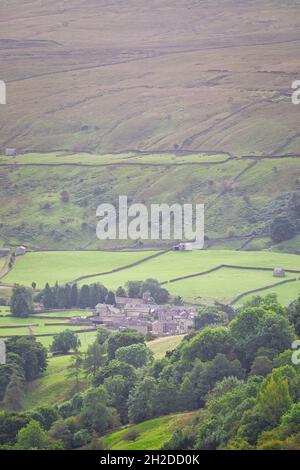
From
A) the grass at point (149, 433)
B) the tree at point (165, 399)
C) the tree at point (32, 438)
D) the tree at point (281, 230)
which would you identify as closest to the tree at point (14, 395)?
the grass at point (149, 433)

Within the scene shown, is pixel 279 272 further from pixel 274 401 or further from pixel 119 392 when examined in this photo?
pixel 274 401

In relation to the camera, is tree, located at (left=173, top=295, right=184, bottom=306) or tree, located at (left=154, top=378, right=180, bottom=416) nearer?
tree, located at (left=154, top=378, right=180, bottom=416)

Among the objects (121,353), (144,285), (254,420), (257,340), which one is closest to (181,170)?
(144,285)

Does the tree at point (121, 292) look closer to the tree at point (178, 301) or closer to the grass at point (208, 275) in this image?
the grass at point (208, 275)

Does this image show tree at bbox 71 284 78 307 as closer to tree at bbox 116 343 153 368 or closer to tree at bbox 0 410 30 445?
tree at bbox 116 343 153 368

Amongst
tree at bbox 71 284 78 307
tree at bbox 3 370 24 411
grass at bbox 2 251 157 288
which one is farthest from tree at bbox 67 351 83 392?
grass at bbox 2 251 157 288

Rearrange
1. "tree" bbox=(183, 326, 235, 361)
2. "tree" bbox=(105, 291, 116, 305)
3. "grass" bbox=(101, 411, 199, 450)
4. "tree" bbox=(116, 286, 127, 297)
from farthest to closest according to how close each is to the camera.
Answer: "tree" bbox=(116, 286, 127, 297) < "tree" bbox=(105, 291, 116, 305) < "tree" bbox=(183, 326, 235, 361) < "grass" bbox=(101, 411, 199, 450)
